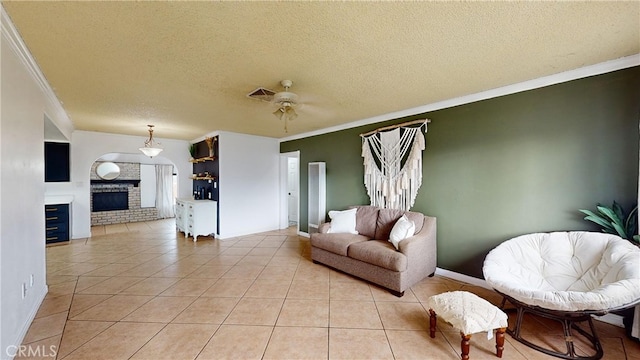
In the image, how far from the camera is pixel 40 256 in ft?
8.50

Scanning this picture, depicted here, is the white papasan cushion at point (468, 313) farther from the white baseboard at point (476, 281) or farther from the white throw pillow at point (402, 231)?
the white baseboard at point (476, 281)

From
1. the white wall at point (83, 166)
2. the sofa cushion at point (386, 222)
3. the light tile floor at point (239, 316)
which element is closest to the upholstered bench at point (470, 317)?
the light tile floor at point (239, 316)

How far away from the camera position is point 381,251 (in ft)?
9.64

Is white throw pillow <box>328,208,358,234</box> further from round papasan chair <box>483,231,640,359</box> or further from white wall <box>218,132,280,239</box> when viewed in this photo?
white wall <box>218,132,280,239</box>

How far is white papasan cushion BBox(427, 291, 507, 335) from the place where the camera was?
178cm

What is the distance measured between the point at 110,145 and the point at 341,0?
6.49 meters

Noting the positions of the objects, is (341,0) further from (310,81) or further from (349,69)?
(310,81)

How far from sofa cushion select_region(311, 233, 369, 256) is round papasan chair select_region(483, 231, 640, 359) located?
5.20 ft

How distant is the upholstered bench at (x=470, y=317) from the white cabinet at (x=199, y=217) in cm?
473

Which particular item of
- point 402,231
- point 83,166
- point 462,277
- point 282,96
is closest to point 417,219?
point 402,231

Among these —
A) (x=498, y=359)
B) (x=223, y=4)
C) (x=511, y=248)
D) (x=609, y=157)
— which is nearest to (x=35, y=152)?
(x=223, y=4)

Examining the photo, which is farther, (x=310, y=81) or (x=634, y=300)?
(x=310, y=81)

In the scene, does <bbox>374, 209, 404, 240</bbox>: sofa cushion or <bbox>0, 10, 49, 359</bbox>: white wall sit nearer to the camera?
<bbox>0, 10, 49, 359</bbox>: white wall

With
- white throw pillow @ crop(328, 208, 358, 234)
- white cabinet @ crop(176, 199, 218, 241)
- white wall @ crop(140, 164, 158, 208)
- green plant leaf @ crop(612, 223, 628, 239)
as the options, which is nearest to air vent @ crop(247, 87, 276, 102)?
white throw pillow @ crop(328, 208, 358, 234)
